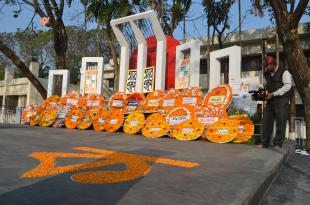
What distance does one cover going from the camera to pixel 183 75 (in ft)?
32.1

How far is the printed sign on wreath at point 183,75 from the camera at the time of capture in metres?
9.64

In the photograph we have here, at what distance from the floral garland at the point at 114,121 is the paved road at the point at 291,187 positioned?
17.0 ft

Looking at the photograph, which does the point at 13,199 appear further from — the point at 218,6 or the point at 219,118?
the point at 218,6

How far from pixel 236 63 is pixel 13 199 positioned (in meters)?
7.24

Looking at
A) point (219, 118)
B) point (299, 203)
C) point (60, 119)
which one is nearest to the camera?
point (299, 203)

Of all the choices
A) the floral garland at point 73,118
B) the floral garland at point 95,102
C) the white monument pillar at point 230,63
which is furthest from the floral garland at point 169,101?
the floral garland at point 73,118

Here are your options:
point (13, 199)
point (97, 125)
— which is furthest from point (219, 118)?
point (13, 199)

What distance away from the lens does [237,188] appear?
267 centimetres

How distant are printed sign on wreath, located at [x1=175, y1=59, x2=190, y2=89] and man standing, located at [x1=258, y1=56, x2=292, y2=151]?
13.9ft

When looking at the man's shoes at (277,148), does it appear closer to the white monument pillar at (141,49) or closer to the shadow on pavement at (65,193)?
the shadow on pavement at (65,193)

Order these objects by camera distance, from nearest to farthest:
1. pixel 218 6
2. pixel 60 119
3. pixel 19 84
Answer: pixel 60 119 < pixel 218 6 < pixel 19 84

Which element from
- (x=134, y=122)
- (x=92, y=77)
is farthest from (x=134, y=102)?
(x=92, y=77)

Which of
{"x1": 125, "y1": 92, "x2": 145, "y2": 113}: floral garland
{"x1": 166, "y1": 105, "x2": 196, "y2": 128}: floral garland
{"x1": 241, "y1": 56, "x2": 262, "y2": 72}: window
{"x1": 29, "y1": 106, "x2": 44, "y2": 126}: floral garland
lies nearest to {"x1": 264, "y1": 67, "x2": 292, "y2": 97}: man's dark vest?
{"x1": 166, "y1": 105, "x2": 196, "y2": 128}: floral garland

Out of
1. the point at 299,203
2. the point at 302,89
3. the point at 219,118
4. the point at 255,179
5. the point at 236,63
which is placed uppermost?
the point at 236,63
